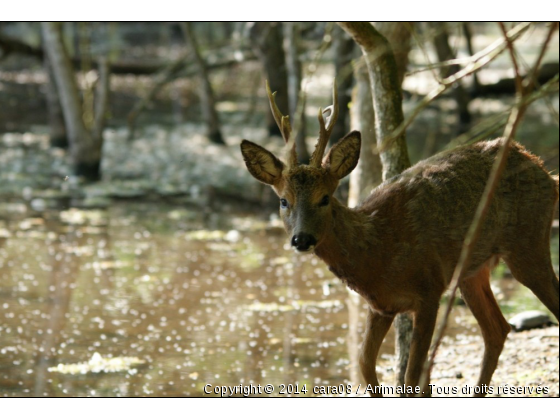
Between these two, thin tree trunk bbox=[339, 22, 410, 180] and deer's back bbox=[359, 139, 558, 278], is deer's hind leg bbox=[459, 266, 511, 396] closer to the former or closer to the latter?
deer's back bbox=[359, 139, 558, 278]

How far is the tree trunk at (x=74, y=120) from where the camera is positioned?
14.5 metres

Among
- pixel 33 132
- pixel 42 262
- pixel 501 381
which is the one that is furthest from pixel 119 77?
pixel 501 381

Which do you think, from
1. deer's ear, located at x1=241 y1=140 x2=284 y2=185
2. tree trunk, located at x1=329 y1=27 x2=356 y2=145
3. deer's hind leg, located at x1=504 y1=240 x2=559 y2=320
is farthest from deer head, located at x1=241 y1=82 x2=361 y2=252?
tree trunk, located at x1=329 y1=27 x2=356 y2=145

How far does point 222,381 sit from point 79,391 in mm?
1054

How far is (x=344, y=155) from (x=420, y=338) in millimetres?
1163

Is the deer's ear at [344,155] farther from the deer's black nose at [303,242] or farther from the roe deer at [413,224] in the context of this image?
the deer's black nose at [303,242]

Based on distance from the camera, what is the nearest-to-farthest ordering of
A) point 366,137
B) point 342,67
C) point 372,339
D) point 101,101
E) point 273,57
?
point 372,339
point 366,137
point 342,67
point 101,101
point 273,57

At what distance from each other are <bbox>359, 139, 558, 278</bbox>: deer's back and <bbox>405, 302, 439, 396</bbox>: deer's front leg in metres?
0.34

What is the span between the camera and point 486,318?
5.93 m

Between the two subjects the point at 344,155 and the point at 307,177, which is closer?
the point at 307,177

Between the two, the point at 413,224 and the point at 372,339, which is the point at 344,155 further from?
the point at 372,339

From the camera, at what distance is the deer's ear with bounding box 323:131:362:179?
5.20 metres

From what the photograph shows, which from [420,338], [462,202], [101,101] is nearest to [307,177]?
[462,202]

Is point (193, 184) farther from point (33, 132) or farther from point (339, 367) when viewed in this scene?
point (339, 367)
